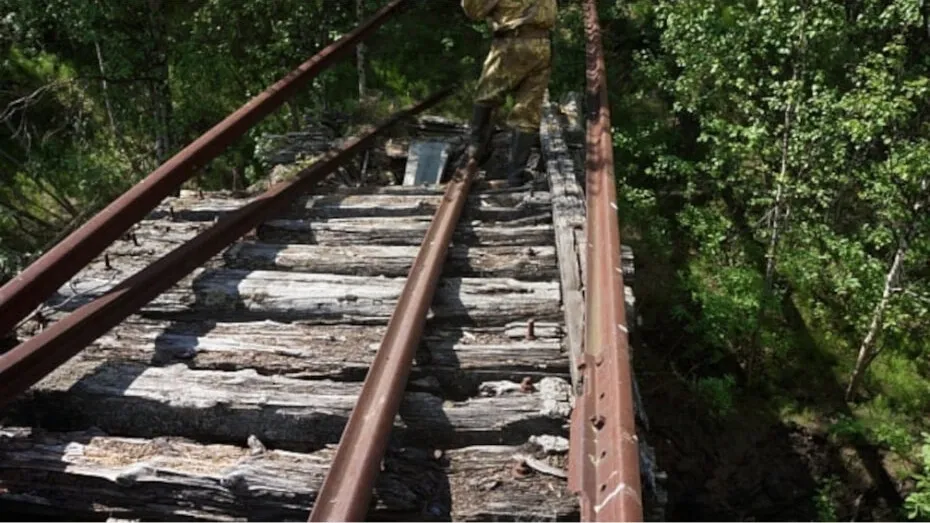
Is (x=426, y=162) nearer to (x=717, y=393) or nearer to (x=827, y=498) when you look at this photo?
(x=717, y=393)

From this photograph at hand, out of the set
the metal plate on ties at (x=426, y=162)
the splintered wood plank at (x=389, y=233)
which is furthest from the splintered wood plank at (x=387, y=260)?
the metal plate on ties at (x=426, y=162)

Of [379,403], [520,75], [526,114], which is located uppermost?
[520,75]

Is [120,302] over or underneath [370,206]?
underneath

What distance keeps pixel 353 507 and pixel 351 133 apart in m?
6.14

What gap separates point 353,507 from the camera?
2088mm

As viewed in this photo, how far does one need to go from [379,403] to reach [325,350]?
0.73 metres

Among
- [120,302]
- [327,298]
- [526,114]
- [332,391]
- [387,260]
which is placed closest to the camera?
[332,391]

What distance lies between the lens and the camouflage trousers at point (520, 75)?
5797mm

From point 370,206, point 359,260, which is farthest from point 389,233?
point 370,206

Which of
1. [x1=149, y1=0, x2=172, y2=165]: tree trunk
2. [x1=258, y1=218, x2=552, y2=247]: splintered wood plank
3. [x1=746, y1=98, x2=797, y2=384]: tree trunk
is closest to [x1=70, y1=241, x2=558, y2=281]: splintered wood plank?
[x1=258, y1=218, x2=552, y2=247]: splintered wood plank

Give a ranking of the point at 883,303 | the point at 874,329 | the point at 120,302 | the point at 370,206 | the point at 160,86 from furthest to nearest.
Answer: the point at 160,86 → the point at 874,329 → the point at 883,303 → the point at 370,206 → the point at 120,302

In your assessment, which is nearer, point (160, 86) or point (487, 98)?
point (487, 98)

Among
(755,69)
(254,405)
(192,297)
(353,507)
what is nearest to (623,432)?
(353,507)

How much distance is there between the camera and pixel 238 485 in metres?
2.49
